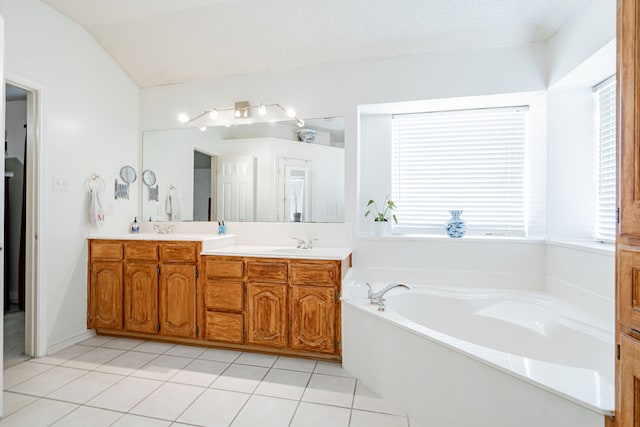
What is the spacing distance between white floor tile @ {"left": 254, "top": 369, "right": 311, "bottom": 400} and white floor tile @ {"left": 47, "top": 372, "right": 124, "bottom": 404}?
995 millimetres

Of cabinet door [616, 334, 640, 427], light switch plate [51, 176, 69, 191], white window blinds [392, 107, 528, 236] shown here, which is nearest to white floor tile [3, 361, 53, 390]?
light switch plate [51, 176, 69, 191]

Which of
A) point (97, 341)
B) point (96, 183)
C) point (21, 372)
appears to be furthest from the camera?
point (96, 183)

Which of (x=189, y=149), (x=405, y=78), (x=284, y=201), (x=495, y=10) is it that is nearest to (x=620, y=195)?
(x=495, y=10)

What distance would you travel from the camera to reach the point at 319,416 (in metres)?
1.80

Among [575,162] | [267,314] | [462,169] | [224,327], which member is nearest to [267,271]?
[267,314]

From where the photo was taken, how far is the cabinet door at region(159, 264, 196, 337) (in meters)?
2.71

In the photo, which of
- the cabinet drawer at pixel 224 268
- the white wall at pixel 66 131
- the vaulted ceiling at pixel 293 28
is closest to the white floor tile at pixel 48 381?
the white wall at pixel 66 131

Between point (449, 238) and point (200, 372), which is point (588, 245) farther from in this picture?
point (200, 372)

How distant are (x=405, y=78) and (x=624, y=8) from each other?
1833 mm

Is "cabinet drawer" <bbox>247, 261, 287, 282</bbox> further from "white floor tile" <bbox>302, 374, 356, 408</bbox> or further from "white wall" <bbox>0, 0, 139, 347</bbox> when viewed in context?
"white wall" <bbox>0, 0, 139, 347</bbox>

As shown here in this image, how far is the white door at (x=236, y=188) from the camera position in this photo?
10.4ft

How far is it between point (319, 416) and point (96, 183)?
2752 mm

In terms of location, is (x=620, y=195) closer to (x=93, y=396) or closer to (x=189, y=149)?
(x=93, y=396)

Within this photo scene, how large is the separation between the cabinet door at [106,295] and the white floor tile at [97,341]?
4.3 inches
